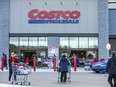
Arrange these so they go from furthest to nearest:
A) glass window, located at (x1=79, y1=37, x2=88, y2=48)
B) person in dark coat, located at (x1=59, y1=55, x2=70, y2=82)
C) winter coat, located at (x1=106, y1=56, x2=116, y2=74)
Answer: glass window, located at (x1=79, y1=37, x2=88, y2=48)
person in dark coat, located at (x1=59, y1=55, x2=70, y2=82)
winter coat, located at (x1=106, y1=56, x2=116, y2=74)

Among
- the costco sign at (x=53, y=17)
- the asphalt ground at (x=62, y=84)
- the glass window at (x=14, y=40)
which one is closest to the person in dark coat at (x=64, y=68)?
the asphalt ground at (x=62, y=84)

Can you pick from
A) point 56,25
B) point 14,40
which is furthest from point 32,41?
point 56,25

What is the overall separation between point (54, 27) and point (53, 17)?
3.93ft

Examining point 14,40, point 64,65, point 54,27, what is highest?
point 54,27

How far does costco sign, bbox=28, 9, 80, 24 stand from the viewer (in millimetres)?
42875

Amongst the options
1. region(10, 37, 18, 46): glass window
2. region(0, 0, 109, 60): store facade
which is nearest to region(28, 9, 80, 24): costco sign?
region(0, 0, 109, 60): store facade

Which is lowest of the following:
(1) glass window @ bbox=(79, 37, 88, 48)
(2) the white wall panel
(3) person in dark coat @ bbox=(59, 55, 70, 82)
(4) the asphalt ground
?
(4) the asphalt ground

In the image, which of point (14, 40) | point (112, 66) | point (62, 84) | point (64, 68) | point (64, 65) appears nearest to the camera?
point (112, 66)

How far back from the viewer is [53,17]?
141ft

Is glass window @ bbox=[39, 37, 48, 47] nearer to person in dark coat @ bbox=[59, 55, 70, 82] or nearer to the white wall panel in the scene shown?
the white wall panel

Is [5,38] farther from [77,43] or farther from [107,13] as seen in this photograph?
[107,13]

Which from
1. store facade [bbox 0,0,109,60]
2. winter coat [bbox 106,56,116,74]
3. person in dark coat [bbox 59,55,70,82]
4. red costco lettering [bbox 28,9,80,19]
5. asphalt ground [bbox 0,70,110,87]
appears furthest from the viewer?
red costco lettering [bbox 28,9,80,19]

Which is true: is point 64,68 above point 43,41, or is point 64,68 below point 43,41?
below

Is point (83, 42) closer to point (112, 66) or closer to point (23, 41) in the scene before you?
point (23, 41)
